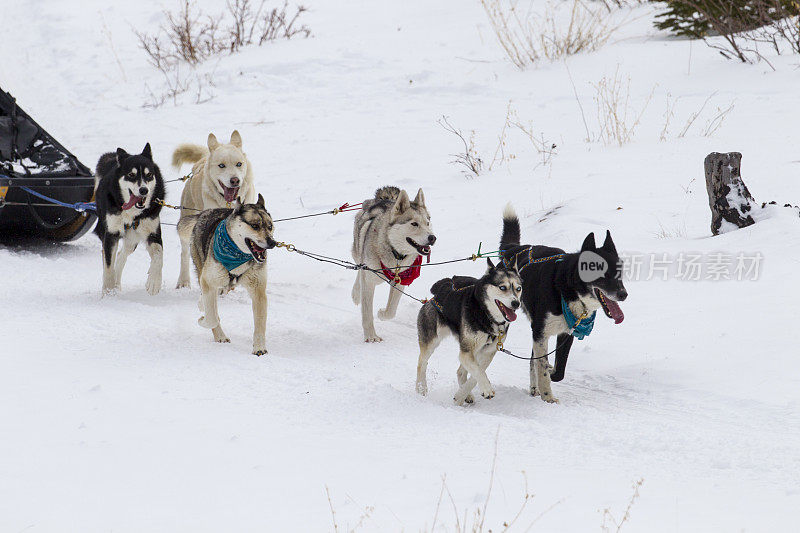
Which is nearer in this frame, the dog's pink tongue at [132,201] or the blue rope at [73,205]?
the dog's pink tongue at [132,201]

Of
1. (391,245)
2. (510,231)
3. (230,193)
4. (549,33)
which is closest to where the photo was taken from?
(510,231)

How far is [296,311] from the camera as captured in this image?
6.34 metres

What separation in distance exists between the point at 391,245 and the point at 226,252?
119 centimetres

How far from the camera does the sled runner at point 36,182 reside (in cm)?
716

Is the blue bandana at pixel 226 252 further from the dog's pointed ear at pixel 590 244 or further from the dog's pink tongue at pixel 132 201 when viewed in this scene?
the dog's pointed ear at pixel 590 244

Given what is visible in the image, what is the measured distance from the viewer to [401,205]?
5.55m

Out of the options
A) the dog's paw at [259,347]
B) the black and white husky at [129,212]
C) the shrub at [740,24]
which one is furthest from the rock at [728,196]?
the shrub at [740,24]

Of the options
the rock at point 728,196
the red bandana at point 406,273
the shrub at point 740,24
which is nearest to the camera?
the red bandana at point 406,273

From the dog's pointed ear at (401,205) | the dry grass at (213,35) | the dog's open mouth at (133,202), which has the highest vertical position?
the dry grass at (213,35)

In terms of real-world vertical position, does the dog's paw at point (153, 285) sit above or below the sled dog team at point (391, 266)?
below

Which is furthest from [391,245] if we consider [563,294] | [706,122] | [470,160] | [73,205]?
[706,122]

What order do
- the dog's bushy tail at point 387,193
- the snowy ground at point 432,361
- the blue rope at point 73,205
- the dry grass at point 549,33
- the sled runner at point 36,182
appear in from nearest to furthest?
1. the snowy ground at point 432,361
2. the dog's bushy tail at point 387,193
3. the blue rope at point 73,205
4. the sled runner at point 36,182
5. the dry grass at point 549,33

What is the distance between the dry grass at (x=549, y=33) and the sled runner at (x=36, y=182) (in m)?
6.07

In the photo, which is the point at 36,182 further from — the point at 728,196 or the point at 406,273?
the point at 728,196
